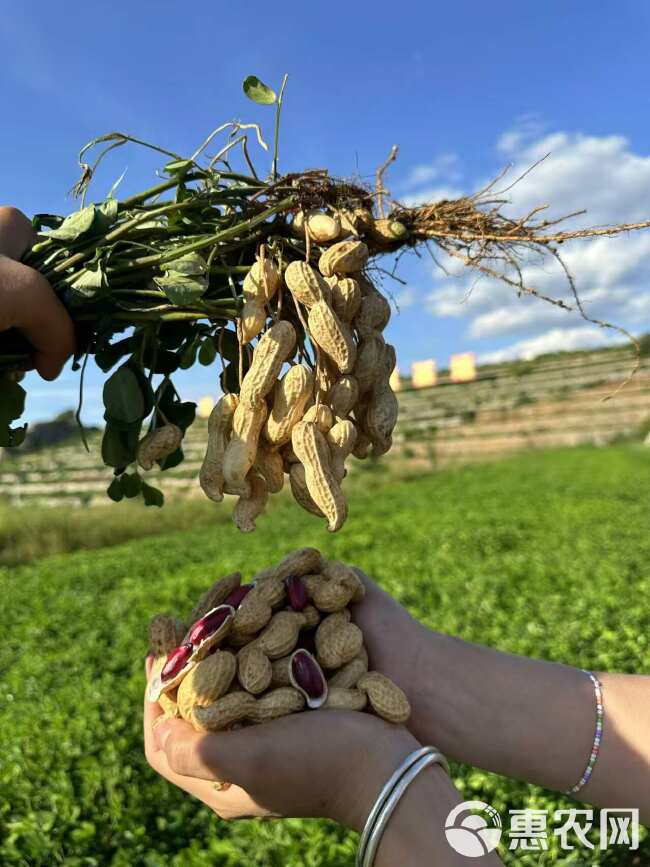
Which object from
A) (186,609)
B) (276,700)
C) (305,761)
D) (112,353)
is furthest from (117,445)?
(186,609)

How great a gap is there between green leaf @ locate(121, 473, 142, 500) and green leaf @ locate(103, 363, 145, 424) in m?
0.25

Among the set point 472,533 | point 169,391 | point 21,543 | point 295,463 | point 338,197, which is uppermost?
point 338,197

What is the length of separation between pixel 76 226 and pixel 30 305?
7.6 inches

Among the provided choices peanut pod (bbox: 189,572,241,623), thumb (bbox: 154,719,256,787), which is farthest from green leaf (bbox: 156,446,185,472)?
thumb (bbox: 154,719,256,787)

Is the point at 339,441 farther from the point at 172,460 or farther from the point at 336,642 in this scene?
the point at 336,642

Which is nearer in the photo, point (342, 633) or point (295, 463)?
point (295, 463)

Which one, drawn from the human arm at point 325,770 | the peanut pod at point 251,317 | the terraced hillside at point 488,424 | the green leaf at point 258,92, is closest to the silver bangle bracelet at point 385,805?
the human arm at point 325,770

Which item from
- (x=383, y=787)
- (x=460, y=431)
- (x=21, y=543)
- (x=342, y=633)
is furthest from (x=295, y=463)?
(x=460, y=431)

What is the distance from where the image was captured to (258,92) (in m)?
1.50

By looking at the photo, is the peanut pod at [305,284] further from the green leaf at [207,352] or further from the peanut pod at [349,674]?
the peanut pod at [349,674]

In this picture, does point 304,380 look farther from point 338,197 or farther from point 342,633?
point 342,633

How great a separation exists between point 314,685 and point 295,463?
0.51 metres

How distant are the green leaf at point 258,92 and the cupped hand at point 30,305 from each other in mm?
560

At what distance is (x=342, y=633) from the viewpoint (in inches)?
66.2
